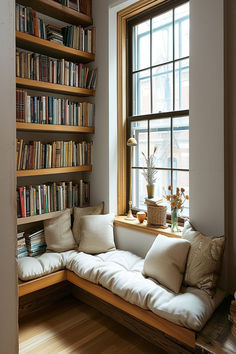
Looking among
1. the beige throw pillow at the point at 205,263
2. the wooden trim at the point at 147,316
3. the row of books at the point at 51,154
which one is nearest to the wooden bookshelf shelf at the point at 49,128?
the row of books at the point at 51,154

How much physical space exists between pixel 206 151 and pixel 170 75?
102 centimetres

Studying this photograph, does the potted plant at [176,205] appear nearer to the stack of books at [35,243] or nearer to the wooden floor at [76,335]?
the wooden floor at [76,335]

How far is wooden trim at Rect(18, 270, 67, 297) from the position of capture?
238 cm

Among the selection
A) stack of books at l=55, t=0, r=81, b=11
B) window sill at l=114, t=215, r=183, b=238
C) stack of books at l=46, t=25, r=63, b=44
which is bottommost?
window sill at l=114, t=215, r=183, b=238

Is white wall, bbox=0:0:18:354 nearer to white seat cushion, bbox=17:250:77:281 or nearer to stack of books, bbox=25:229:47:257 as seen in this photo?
white seat cushion, bbox=17:250:77:281

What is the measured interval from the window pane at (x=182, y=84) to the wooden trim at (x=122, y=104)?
0.69 metres

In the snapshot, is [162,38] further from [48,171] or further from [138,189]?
[48,171]

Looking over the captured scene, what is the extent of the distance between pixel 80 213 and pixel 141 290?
128 centimetres

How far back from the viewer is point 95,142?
3314 mm

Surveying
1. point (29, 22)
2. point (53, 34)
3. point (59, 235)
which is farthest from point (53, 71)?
point (59, 235)

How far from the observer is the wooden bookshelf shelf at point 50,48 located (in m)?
2.65

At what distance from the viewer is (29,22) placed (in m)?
2.69

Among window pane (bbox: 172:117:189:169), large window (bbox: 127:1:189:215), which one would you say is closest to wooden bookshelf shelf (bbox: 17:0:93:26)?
large window (bbox: 127:1:189:215)

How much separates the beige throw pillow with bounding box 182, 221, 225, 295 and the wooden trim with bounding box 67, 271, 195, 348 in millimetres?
372
